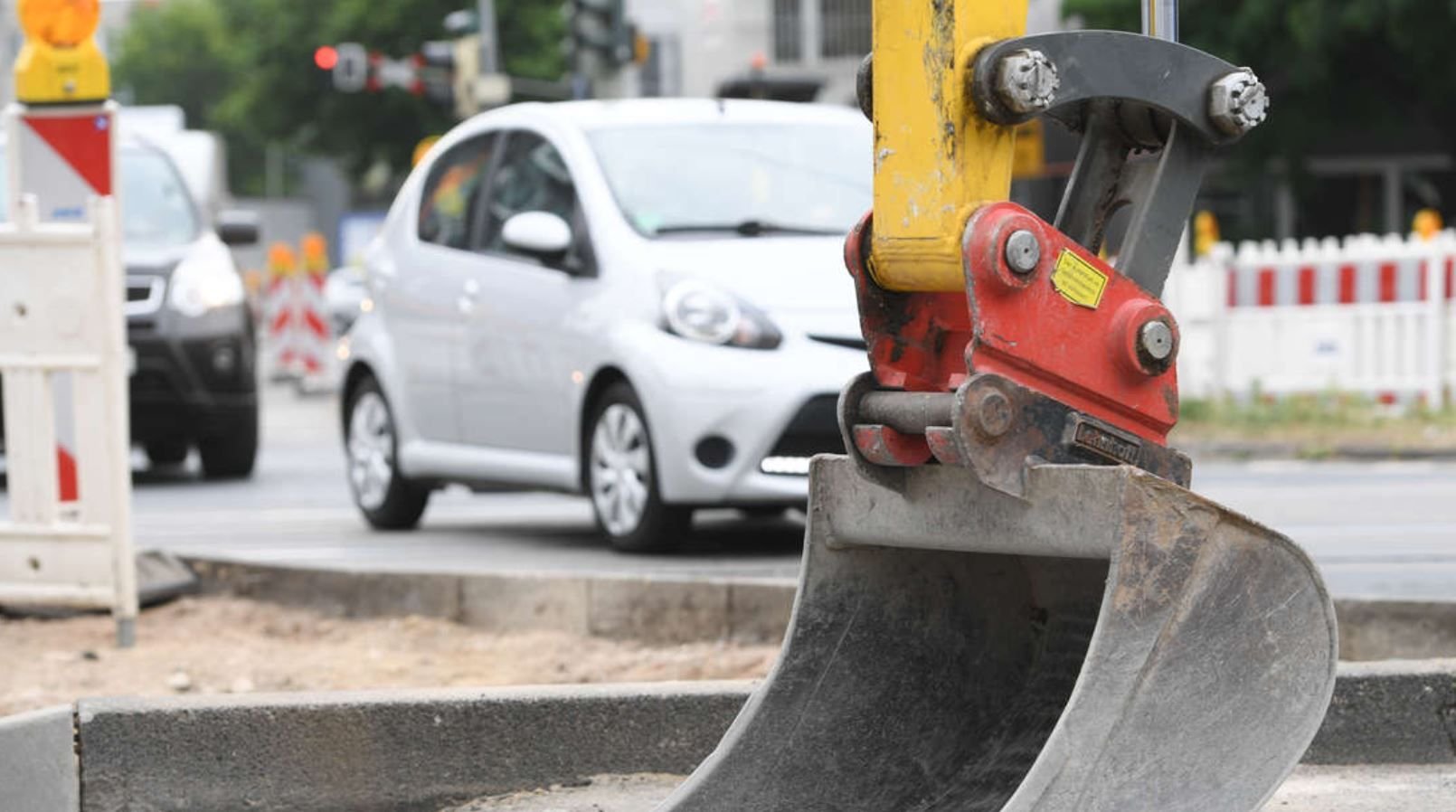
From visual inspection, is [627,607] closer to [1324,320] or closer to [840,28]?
[1324,320]

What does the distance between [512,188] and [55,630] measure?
3.47m

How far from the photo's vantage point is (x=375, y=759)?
4.81 meters

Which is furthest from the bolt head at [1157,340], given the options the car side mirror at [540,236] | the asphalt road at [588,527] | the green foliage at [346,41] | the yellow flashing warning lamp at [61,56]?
the green foliage at [346,41]

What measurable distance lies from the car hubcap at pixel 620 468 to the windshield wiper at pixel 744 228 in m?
0.71

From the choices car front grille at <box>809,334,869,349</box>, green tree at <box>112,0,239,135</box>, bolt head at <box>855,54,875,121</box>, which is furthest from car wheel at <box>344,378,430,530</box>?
green tree at <box>112,0,239,135</box>

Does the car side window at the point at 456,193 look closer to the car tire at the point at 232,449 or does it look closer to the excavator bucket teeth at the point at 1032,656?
the car tire at the point at 232,449

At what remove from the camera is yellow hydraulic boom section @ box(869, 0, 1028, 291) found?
12.4 feet

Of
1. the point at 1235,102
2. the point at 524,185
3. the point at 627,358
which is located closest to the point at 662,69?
the point at 524,185

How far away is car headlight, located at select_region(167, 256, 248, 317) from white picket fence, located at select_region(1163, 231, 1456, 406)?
667cm

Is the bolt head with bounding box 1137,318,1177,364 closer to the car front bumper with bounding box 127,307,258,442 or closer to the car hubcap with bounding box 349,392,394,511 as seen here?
the car hubcap with bounding box 349,392,394,511

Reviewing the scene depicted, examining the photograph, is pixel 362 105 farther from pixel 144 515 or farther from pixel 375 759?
pixel 375 759

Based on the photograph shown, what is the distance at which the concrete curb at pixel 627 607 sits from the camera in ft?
19.5

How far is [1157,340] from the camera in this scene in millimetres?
3893

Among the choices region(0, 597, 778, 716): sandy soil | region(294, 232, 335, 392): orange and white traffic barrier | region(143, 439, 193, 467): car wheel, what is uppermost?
region(0, 597, 778, 716): sandy soil
